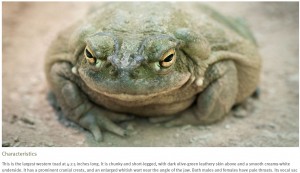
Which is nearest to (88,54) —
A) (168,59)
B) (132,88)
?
(132,88)

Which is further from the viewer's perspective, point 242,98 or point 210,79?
point 242,98

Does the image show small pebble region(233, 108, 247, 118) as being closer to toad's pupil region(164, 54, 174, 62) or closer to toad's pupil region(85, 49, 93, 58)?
toad's pupil region(164, 54, 174, 62)

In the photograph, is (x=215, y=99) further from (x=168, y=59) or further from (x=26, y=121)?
(x=26, y=121)

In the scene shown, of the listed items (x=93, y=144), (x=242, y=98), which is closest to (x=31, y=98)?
(x=93, y=144)

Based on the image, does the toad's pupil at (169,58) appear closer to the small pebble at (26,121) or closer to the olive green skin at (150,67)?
the olive green skin at (150,67)

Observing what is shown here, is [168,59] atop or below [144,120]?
atop

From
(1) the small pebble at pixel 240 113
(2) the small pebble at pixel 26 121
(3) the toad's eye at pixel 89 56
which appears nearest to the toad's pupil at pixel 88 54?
(3) the toad's eye at pixel 89 56

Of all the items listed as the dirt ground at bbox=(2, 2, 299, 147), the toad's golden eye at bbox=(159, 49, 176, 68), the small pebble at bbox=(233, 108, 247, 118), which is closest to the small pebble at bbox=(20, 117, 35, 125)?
the dirt ground at bbox=(2, 2, 299, 147)
